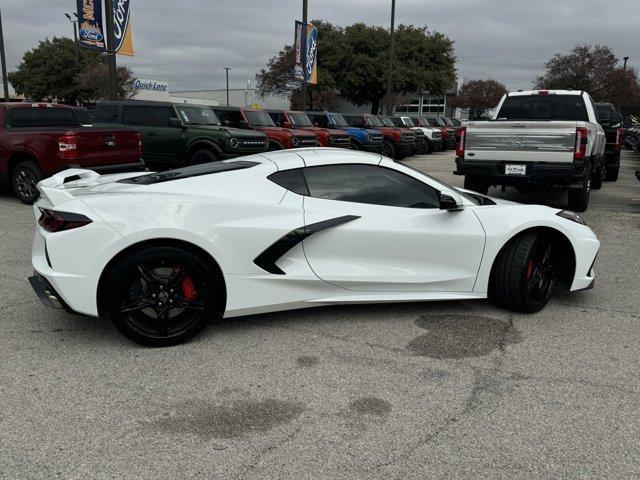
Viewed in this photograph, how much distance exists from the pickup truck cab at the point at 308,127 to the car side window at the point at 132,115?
5059mm

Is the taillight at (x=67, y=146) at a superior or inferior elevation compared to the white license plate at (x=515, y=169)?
superior

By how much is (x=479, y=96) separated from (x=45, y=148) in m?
68.3

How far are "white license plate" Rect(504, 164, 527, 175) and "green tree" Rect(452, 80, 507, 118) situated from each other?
215 ft

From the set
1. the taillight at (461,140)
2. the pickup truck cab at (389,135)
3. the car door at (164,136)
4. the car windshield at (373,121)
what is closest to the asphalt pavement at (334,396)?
the taillight at (461,140)

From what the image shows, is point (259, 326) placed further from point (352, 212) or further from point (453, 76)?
point (453, 76)

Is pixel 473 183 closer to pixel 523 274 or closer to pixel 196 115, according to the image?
pixel 523 274

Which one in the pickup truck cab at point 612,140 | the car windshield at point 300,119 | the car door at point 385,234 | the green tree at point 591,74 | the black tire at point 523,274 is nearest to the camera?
the car door at point 385,234

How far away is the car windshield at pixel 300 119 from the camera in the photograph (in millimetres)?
17594

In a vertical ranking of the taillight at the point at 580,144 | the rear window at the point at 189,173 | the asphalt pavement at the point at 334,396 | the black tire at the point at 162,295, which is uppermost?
the taillight at the point at 580,144

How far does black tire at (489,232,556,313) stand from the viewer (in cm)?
429

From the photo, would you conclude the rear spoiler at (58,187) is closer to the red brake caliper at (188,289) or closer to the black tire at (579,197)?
the red brake caliper at (188,289)

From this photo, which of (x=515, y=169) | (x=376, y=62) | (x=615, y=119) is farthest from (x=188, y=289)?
(x=376, y=62)

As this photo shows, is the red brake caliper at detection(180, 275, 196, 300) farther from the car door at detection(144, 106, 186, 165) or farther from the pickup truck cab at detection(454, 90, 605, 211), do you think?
the car door at detection(144, 106, 186, 165)

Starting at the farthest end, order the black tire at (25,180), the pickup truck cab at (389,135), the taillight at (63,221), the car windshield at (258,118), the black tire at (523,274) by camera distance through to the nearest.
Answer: the pickup truck cab at (389,135) < the car windshield at (258,118) < the black tire at (25,180) < the black tire at (523,274) < the taillight at (63,221)
